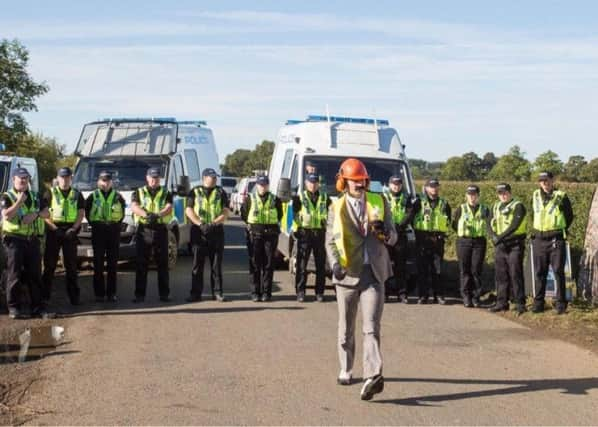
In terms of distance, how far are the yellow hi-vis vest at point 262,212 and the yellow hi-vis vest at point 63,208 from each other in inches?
102

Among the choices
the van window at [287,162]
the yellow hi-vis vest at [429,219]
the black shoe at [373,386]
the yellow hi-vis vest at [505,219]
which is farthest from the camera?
the van window at [287,162]

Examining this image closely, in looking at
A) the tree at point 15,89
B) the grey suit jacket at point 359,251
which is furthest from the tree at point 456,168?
the grey suit jacket at point 359,251

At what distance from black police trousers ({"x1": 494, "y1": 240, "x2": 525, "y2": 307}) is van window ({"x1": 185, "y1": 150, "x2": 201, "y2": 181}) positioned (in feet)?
27.9

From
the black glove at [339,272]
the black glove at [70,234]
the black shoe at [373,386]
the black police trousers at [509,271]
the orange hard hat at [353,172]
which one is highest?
the orange hard hat at [353,172]

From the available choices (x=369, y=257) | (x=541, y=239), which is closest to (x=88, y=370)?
(x=369, y=257)

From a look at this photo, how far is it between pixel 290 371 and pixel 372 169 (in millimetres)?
7312

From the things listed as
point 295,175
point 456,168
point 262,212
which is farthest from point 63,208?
point 456,168

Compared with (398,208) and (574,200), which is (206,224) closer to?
(398,208)

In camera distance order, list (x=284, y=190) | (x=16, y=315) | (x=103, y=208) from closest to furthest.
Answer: (x=16, y=315) → (x=103, y=208) → (x=284, y=190)

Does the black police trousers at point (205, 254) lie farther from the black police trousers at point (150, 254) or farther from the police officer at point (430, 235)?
the police officer at point (430, 235)

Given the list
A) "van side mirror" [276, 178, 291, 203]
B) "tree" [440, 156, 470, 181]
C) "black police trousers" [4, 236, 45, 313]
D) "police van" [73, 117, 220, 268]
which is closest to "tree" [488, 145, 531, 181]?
"tree" [440, 156, 470, 181]

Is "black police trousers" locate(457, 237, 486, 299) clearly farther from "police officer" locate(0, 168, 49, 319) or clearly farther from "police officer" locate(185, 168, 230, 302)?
"police officer" locate(0, 168, 49, 319)

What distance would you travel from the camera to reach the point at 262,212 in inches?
537

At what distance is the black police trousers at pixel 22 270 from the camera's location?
38.1 feet
